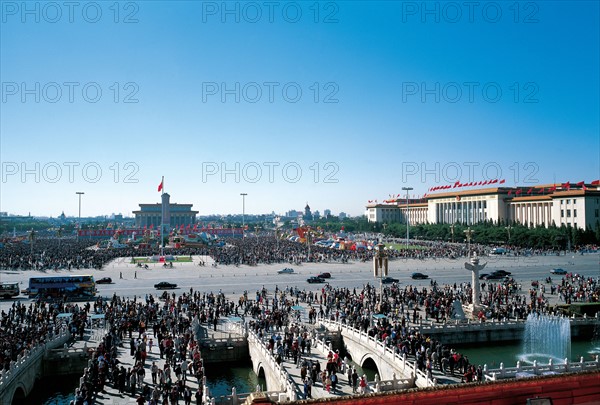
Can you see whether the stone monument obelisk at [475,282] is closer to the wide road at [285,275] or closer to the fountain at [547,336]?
the fountain at [547,336]

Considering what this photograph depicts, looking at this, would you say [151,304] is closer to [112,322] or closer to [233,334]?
[112,322]

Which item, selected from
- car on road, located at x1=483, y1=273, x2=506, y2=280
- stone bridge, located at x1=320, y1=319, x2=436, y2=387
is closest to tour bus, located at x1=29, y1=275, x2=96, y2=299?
stone bridge, located at x1=320, y1=319, x2=436, y2=387

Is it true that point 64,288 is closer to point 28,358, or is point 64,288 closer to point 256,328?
point 28,358

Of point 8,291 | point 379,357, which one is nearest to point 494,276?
point 379,357

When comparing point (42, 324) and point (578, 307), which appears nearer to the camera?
point (42, 324)

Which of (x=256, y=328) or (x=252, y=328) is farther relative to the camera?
(x=252, y=328)

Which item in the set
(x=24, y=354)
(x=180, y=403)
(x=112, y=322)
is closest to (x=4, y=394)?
(x=24, y=354)

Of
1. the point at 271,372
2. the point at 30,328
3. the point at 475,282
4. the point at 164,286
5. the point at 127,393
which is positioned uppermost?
the point at 475,282
